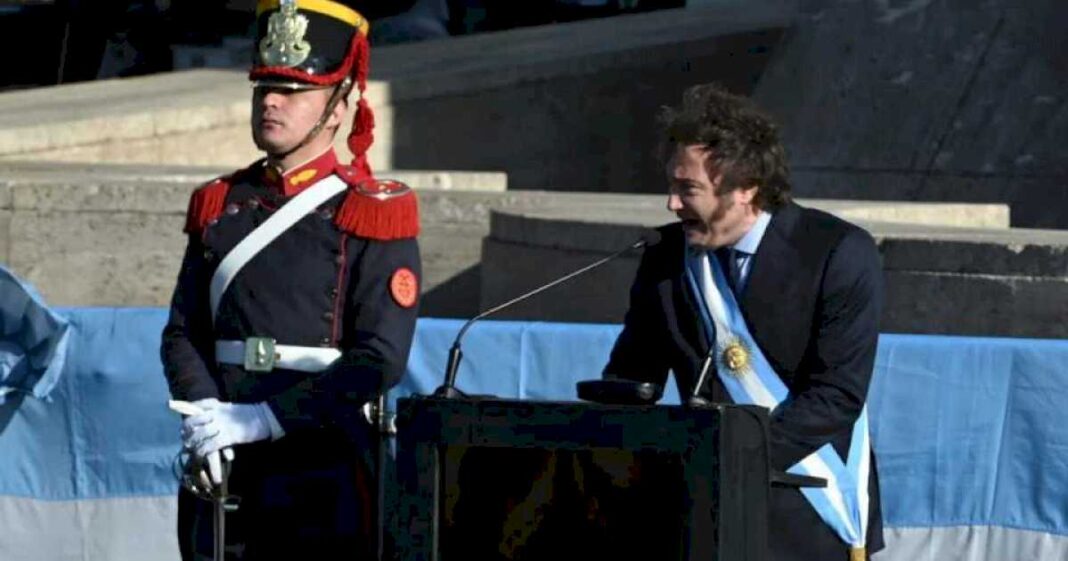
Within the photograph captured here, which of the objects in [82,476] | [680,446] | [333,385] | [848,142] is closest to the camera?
[680,446]

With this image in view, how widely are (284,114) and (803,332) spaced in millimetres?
1203

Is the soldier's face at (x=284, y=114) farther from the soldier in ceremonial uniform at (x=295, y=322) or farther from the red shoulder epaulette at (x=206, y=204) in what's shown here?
the red shoulder epaulette at (x=206, y=204)

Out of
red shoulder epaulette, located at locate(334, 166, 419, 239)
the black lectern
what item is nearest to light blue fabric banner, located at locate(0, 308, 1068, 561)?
red shoulder epaulette, located at locate(334, 166, 419, 239)

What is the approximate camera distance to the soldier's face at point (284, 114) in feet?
17.2

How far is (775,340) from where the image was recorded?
467cm

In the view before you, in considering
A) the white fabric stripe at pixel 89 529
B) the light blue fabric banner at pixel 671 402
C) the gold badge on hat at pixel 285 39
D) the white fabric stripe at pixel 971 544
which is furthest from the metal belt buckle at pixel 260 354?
the white fabric stripe at pixel 89 529

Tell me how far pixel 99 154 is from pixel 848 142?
13.5 ft

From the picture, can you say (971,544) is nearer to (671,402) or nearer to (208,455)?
(671,402)

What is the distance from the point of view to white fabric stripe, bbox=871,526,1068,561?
682 centimetres

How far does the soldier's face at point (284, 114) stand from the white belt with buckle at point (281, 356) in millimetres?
391

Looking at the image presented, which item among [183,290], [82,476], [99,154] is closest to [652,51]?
[99,154]

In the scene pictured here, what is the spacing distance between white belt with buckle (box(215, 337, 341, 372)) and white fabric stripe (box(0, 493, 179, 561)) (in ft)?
7.80

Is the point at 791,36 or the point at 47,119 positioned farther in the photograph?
the point at 791,36

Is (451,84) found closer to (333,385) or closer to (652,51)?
(652,51)
